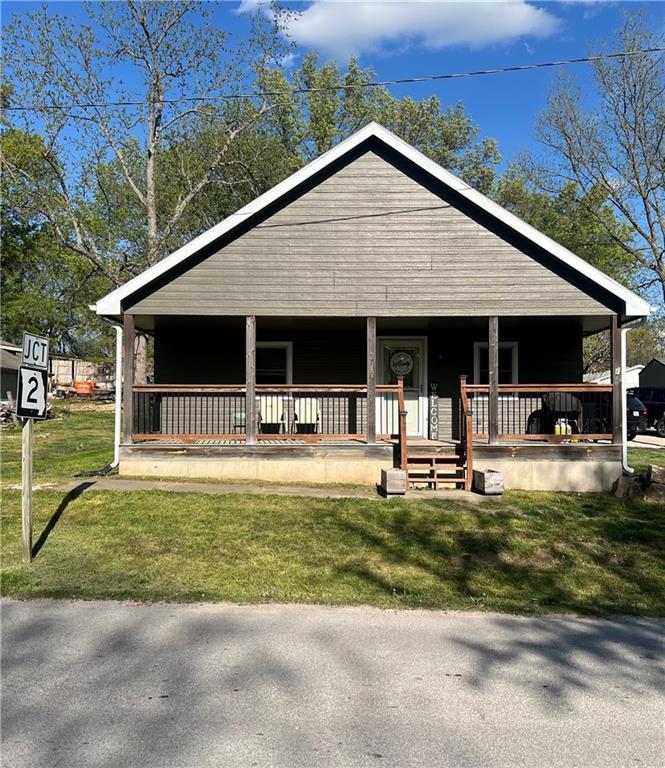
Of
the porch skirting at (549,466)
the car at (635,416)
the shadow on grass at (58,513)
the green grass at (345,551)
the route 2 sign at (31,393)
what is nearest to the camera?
the green grass at (345,551)

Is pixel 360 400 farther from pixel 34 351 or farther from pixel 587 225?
pixel 587 225

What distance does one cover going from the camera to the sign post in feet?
19.8

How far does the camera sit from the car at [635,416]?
75.5 ft

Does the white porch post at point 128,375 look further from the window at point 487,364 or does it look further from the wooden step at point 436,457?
the window at point 487,364

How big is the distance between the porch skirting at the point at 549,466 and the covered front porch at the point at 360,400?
4cm

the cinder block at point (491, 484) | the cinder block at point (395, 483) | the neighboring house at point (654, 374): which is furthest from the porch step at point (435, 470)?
the neighboring house at point (654, 374)

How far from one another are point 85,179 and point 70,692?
24091mm

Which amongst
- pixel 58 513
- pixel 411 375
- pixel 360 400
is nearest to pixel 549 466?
pixel 411 375

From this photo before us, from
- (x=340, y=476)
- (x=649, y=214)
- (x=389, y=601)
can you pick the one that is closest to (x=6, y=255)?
(x=340, y=476)

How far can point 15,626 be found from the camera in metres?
4.87

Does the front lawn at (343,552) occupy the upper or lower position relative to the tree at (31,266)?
lower

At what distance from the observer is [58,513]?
8367 mm

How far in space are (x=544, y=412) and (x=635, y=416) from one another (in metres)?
12.7

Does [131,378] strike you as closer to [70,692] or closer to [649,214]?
[70,692]
